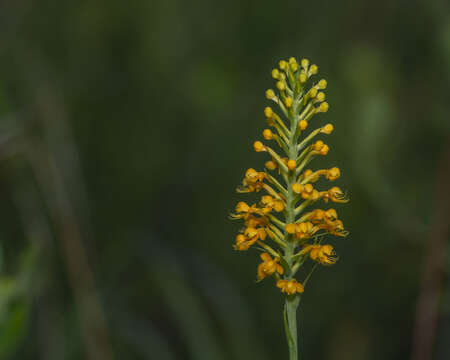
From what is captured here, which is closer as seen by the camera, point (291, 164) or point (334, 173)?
point (291, 164)

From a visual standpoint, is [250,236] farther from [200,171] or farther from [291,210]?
[200,171]

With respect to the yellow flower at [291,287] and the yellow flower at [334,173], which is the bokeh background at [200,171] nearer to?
the yellow flower at [291,287]

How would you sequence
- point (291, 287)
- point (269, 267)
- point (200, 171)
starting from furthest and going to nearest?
point (200, 171) < point (269, 267) < point (291, 287)

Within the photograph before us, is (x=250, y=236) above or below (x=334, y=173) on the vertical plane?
below

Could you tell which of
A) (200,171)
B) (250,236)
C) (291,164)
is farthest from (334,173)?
(200,171)

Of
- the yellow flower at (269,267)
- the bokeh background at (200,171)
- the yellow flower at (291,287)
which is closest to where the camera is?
the yellow flower at (291,287)

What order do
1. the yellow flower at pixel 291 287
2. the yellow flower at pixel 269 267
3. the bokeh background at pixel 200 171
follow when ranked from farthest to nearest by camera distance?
the bokeh background at pixel 200 171 → the yellow flower at pixel 269 267 → the yellow flower at pixel 291 287

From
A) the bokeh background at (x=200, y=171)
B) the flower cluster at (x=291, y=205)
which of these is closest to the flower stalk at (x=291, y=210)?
the flower cluster at (x=291, y=205)

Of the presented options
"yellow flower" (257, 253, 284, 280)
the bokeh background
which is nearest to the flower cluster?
"yellow flower" (257, 253, 284, 280)

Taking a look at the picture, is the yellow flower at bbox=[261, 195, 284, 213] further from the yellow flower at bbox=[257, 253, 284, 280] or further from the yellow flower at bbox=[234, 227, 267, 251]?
the yellow flower at bbox=[257, 253, 284, 280]
